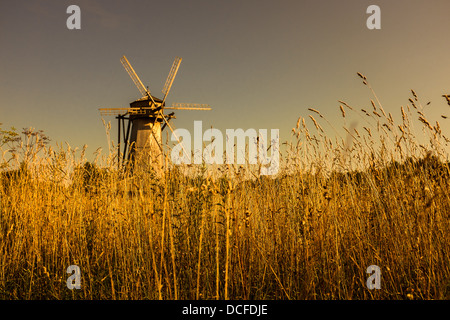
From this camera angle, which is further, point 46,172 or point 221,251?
point 46,172

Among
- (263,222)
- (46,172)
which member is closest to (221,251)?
(263,222)

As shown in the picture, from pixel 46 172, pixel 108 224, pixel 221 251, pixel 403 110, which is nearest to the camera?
pixel 221 251

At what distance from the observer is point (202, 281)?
2.00 meters

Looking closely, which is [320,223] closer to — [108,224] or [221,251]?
[221,251]

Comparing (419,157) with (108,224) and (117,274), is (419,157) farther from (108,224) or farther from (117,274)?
(108,224)

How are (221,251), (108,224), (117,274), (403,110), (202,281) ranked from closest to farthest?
(202,281), (117,274), (221,251), (403,110), (108,224)

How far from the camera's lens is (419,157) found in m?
2.43
